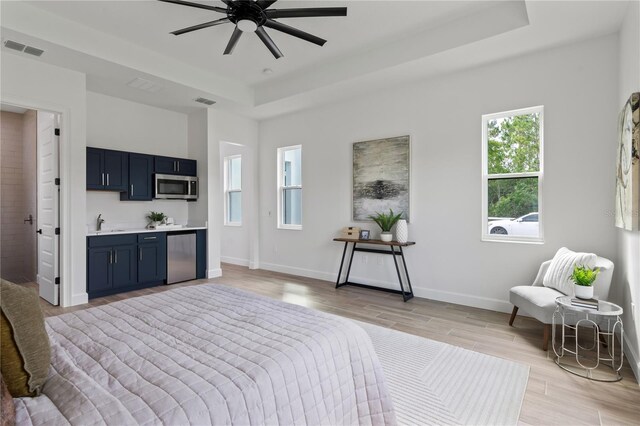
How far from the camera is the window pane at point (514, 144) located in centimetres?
361

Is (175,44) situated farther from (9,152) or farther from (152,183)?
(9,152)

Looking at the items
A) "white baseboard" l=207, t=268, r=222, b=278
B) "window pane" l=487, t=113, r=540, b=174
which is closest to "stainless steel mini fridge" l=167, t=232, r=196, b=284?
"white baseboard" l=207, t=268, r=222, b=278

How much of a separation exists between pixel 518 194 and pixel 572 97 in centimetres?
110

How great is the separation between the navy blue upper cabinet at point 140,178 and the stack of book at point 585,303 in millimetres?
5455

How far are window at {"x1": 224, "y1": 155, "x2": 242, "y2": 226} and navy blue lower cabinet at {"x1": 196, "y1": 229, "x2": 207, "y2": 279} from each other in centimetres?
154

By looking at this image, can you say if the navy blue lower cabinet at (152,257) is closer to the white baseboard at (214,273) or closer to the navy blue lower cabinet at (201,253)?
the navy blue lower cabinet at (201,253)

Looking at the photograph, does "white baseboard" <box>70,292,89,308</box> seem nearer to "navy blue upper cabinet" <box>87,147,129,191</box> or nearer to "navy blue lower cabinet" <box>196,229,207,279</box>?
"navy blue upper cabinet" <box>87,147,129,191</box>

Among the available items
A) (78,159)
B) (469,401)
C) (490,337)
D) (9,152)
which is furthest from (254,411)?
(9,152)

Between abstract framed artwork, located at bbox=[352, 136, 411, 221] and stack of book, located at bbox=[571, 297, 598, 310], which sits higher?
abstract framed artwork, located at bbox=[352, 136, 411, 221]

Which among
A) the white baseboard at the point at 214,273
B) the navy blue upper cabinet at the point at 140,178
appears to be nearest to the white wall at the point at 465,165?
the white baseboard at the point at 214,273

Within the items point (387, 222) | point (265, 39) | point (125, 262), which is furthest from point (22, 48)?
point (387, 222)

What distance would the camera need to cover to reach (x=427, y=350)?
109 inches

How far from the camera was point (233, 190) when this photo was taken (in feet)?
23.8

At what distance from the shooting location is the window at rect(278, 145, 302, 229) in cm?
589
